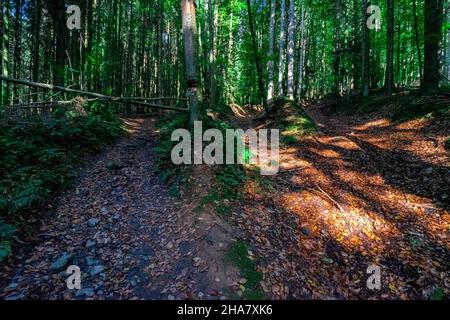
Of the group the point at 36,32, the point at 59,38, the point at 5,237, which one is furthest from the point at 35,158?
the point at 36,32

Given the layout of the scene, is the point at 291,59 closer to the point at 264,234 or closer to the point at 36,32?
the point at 264,234

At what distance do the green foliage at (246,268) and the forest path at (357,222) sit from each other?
18 centimetres

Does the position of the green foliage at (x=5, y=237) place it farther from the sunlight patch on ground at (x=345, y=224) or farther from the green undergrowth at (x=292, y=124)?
the green undergrowth at (x=292, y=124)

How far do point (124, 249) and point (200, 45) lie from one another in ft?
70.1

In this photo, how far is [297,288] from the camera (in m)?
4.38

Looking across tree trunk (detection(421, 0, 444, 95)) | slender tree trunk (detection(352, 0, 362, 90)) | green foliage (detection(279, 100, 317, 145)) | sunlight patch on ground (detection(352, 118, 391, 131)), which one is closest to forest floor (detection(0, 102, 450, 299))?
green foliage (detection(279, 100, 317, 145))

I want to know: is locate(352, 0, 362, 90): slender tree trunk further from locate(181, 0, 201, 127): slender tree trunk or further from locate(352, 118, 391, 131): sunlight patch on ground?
locate(181, 0, 201, 127): slender tree trunk

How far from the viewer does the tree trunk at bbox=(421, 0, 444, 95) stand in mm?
11320

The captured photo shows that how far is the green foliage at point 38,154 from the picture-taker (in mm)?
5573

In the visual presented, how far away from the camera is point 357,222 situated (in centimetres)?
590

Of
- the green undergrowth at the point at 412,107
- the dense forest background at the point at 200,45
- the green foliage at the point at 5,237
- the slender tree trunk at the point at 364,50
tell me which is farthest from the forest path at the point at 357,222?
the slender tree trunk at the point at 364,50

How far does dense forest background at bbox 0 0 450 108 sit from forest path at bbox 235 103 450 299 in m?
6.33
